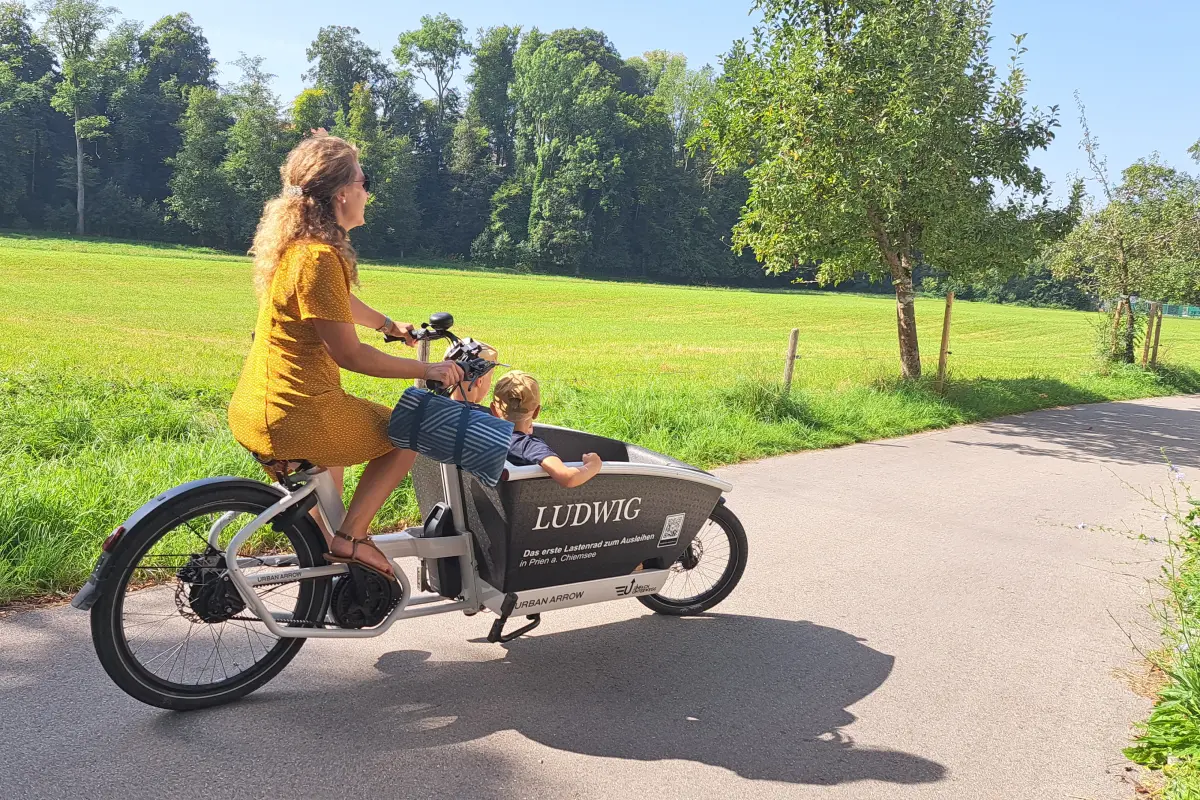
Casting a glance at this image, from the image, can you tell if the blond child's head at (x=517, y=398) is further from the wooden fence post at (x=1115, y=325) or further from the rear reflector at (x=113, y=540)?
the wooden fence post at (x=1115, y=325)

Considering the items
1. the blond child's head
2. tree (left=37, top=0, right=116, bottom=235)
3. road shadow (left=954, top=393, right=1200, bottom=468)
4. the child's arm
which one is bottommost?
road shadow (left=954, top=393, right=1200, bottom=468)

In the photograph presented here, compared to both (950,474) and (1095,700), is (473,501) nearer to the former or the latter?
(1095,700)

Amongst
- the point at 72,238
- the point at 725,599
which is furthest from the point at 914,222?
the point at 72,238

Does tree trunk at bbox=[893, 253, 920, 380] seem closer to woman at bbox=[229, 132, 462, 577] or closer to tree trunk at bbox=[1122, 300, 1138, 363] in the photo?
tree trunk at bbox=[1122, 300, 1138, 363]

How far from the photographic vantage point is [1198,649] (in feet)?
11.6

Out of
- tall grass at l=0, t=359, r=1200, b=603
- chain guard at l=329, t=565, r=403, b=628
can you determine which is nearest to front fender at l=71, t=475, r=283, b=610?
chain guard at l=329, t=565, r=403, b=628

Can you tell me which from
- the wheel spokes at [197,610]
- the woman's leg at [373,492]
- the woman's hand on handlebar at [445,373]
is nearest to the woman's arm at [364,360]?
the woman's hand on handlebar at [445,373]

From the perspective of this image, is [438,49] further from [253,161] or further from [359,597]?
[359,597]

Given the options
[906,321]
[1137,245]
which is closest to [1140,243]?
[1137,245]

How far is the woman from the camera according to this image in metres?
3.02

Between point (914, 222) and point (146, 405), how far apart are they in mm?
10109

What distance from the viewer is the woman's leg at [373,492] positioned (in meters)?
3.32

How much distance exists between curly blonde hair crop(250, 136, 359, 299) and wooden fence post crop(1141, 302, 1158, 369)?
780 inches

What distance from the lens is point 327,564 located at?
3344 millimetres
